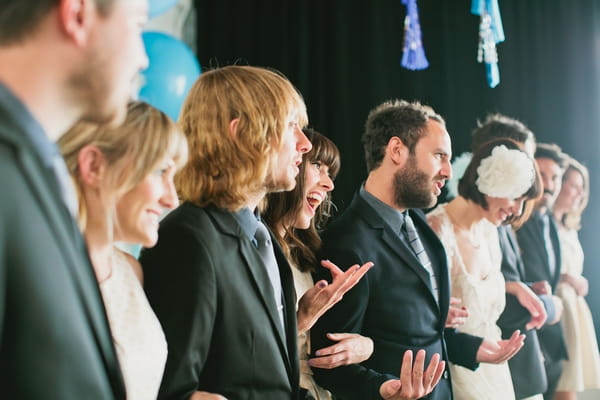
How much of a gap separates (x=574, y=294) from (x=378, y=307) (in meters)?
1.01

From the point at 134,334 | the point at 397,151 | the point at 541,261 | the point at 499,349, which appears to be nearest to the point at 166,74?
the point at 397,151

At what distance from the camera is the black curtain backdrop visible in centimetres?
258

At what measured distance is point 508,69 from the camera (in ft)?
8.73

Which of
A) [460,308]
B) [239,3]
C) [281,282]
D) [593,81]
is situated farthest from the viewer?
[239,3]

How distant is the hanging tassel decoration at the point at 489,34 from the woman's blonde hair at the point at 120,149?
1757 millimetres

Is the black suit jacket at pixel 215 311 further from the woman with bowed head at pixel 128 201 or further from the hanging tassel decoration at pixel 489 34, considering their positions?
the hanging tassel decoration at pixel 489 34

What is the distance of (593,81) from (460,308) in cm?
105

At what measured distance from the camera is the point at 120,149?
1117 mm

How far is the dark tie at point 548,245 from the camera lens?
262 centimetres

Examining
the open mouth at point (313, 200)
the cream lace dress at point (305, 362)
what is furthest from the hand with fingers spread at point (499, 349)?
the open mouth at point (313, 200)

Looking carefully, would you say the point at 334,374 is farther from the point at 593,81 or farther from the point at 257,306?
the point at 593,81

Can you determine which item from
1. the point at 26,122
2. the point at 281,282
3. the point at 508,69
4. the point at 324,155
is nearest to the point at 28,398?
the point at 26,122

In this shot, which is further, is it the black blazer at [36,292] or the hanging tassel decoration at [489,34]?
the hanging tassel decoration at [489,34]

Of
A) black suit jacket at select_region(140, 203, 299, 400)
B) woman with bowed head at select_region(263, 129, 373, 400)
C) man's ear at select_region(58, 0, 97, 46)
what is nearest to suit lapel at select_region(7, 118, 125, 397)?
man's ear at select_region(58, 0, 97, 46)
